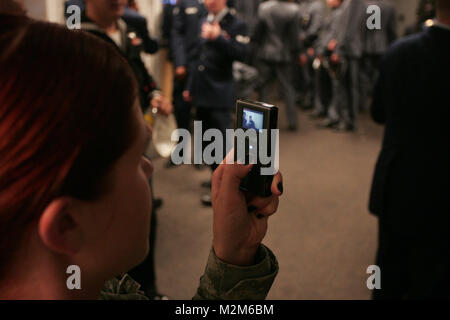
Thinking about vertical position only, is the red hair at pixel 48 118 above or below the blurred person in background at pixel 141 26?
below

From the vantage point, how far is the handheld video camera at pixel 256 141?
0.71m

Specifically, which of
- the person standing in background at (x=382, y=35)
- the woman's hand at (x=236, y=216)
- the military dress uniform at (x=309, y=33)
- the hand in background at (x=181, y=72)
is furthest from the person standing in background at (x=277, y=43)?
the woman's hand at (x=236, y=216)

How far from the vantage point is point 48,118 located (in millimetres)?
531

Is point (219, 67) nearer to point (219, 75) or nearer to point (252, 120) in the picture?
point (219, 75)

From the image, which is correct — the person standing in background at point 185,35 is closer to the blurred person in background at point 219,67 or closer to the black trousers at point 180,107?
the black trousers at point 180,107

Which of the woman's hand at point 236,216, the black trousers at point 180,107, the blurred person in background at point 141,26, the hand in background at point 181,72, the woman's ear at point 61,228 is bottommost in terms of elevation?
the black trousers at point 180,107

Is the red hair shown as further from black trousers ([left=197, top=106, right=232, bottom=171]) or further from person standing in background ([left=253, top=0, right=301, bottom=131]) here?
person standing in background ([left=253, top=0, right=301, bottom=131])

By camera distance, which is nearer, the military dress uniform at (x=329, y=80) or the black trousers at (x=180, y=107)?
the black trousers at (x=180, y=107)

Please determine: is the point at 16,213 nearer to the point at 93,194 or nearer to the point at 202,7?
the point at 93,194

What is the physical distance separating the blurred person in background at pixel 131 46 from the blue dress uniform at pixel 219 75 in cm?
103

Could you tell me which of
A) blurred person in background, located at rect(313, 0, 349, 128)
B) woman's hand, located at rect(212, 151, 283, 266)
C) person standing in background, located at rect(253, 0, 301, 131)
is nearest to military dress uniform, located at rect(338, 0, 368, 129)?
blurred person in background, located at rect(313, 0, 349, 128)

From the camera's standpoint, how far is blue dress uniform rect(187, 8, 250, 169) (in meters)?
3.33

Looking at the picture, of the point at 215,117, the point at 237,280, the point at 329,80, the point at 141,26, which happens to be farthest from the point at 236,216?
the point at 329,80

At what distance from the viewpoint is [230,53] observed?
3275mm
